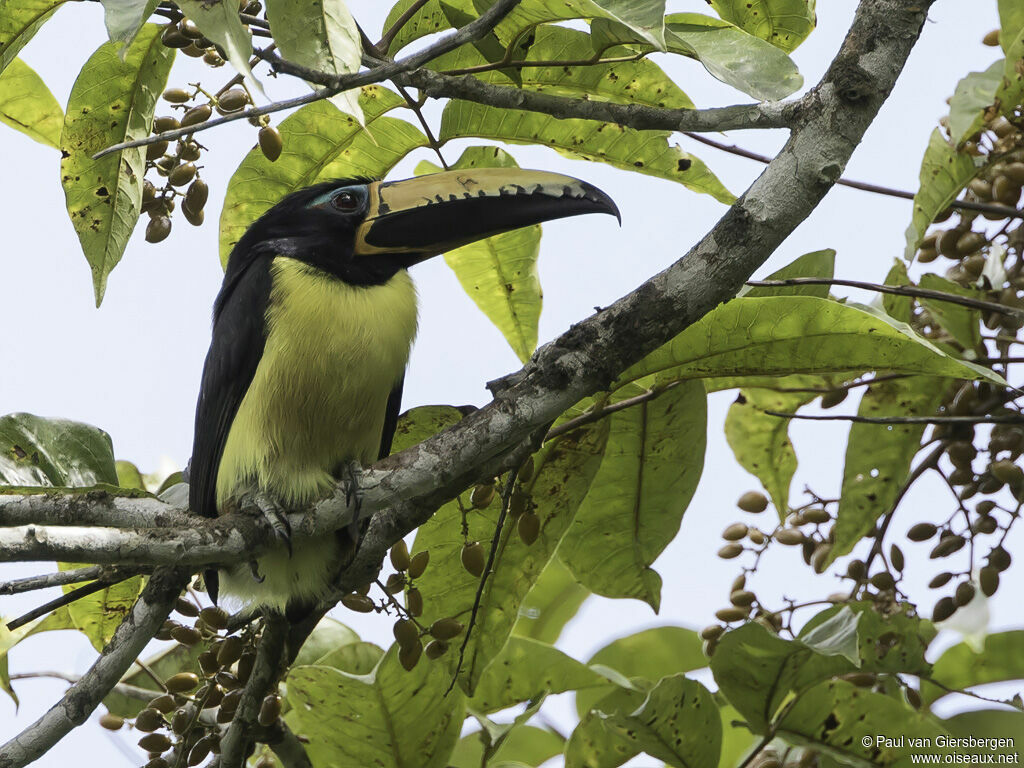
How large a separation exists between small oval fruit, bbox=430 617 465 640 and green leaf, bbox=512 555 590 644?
3.37 ft

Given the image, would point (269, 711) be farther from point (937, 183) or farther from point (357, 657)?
point (937, 183)

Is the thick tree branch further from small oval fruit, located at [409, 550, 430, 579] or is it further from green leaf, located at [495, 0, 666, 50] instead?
green leaf, located at [495, 0, 666, 50]

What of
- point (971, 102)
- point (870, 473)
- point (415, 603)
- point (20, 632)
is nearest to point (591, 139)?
point (971, 102)

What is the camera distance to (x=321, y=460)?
2982 millimetres

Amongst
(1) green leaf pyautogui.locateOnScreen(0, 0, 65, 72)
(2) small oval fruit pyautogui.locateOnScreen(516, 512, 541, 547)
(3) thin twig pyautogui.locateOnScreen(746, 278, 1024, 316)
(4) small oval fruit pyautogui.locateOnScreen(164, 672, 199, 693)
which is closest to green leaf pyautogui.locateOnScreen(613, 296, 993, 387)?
(3) thin twig pyautogui.locateOnScreen(746, 278, 1024, 316)

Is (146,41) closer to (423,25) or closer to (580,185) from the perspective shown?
(423,25)

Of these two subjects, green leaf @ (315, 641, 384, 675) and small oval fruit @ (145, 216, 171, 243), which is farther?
green leaf @ (315, 641, 384, 675)

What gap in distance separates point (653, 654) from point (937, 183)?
147 cm

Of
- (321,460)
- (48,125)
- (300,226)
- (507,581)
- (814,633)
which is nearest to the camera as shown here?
(814,633)

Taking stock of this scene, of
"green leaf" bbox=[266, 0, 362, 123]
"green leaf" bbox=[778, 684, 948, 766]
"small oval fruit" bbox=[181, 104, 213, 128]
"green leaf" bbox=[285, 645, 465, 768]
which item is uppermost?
"small oval fruit" bbox=[181, 104, 213, 128]

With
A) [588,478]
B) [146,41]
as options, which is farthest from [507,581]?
[146,41]

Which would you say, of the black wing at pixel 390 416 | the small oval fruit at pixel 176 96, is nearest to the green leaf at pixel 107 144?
the small oval fruit at pixel 176 96

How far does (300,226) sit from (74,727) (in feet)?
5.09

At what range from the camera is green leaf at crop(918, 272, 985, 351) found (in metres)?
2.66
